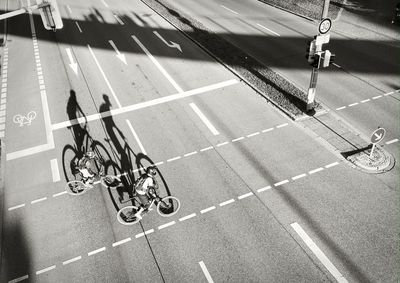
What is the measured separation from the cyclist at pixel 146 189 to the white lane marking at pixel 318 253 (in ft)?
17.2

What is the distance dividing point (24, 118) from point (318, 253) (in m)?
16.7

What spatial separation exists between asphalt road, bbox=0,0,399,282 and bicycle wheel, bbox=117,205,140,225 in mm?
259

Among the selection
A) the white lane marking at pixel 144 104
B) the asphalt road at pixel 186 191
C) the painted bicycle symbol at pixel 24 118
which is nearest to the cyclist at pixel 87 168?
the asphalt road at pixel 186 191

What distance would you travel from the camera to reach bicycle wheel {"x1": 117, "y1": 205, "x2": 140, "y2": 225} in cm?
1174

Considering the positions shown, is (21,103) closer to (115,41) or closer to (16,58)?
(16,58)

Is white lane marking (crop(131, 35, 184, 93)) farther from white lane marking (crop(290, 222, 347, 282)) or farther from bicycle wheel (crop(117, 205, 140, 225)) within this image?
white lane marking (crop(290, 222, 347, 282))

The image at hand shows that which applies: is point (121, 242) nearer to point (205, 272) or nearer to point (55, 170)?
point (205, 272)

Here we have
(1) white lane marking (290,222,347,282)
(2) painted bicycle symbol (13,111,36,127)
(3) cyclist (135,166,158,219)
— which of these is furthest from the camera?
(2) painted bicycle symbol (13,111,36,127)

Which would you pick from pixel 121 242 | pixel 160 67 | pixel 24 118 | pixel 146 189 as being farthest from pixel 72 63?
pixel 121 242

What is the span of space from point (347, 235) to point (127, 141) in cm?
1045

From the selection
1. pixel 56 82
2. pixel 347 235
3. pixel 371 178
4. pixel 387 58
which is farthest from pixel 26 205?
pixel 387 58

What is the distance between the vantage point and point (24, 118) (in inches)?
711

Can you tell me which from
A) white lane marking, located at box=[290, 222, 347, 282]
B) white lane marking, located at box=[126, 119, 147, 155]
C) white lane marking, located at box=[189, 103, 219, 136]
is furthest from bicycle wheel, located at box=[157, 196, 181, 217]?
white lane marking, located at box=[189, 103, 219, 136]

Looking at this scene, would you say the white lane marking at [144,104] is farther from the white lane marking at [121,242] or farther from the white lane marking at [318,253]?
the white lane marking at [318,253]
